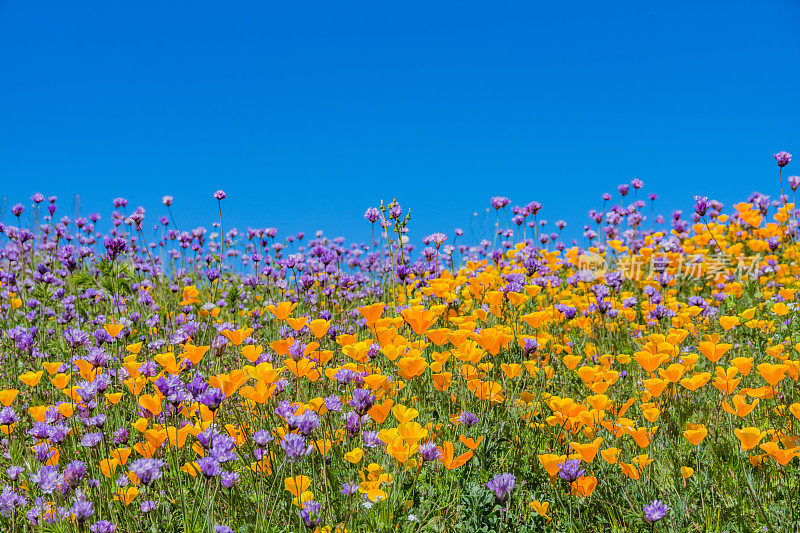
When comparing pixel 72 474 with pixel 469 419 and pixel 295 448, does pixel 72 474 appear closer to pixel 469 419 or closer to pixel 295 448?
pixel 295 448

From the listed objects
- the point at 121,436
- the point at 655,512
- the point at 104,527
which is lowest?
the point at 655,512

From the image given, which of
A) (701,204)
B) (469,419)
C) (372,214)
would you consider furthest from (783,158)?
(469,419)

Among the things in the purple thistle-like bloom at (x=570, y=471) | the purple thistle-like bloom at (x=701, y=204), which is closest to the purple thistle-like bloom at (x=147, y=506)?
the purple thistle-like bloom at (x=570, y=471)

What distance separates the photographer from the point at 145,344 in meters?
5.20

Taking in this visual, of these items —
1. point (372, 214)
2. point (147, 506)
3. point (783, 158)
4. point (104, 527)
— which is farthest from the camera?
point (783, 158)

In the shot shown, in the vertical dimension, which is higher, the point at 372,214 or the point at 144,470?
the point at 372,214

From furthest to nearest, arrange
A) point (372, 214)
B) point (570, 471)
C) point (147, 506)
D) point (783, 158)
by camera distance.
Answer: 1. point (783, 158)
2. point (372, 214)
3. point (147, 506)
4. point (570, 471)

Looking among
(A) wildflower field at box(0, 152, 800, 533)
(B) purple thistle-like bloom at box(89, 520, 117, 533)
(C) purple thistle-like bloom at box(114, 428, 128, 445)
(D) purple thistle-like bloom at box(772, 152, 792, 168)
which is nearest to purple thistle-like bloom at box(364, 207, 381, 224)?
(A) wildflower field at box(0, 152, 800, 533)

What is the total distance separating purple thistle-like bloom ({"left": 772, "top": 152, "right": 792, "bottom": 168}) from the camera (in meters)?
5.70

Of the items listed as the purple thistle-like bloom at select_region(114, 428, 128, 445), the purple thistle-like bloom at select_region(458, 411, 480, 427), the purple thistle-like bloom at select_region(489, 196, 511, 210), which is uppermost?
the purple thistle-like bloom at select_region(489, 196, 511, 210)

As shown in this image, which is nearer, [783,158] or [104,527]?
[104,527]

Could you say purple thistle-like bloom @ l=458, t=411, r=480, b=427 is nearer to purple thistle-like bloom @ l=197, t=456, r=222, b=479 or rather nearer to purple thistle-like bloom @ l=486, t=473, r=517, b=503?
purple thistle-like bloom @ l=486, t=473, r=517, b=503

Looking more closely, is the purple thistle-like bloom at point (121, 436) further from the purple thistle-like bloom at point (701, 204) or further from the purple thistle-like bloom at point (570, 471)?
the purple thistle-like bloom at point (701, 204)

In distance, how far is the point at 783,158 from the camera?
5711 millimetres
